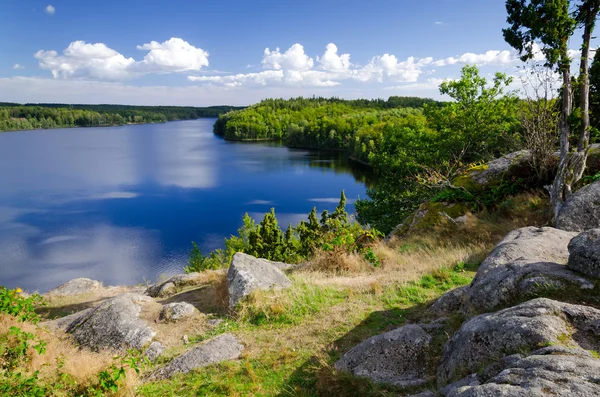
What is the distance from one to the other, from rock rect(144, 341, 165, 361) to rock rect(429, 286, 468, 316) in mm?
5019

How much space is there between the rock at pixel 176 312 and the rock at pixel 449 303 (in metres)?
5.05

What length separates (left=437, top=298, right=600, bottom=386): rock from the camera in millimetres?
3590

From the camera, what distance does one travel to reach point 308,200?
53594mm

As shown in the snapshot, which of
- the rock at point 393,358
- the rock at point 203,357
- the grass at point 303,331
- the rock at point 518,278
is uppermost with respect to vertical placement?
the rock at point 518,278

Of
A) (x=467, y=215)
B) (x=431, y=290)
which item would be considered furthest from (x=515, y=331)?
(x=467, y=215)

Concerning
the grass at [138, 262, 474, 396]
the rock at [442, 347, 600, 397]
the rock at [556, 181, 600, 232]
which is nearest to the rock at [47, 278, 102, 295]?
the grass at [138, 262, 474, 396]

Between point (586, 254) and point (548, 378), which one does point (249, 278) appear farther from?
point (548, 378)

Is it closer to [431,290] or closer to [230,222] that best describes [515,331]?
[431,290]

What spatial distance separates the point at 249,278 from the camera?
340 inches

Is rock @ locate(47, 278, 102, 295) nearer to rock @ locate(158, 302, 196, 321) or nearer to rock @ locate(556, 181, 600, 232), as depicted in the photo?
rock @ locate(158, 302, 196, 321)

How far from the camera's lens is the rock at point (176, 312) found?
8094mm

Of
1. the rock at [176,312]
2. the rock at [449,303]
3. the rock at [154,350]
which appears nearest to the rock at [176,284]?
the rock at [176,312]

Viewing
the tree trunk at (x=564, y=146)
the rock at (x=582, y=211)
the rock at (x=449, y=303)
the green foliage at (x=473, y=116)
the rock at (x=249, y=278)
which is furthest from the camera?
the green foliage at (x=473, y=116)

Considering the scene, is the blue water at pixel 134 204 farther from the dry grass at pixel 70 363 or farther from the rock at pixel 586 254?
the rock at pixel 586 254
